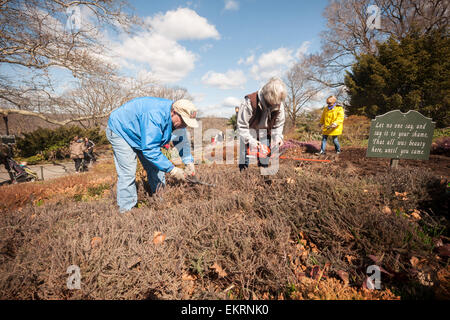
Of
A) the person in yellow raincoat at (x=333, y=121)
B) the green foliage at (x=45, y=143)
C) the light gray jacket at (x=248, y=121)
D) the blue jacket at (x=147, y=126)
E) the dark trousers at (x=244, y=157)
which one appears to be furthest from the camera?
the green foliage at (x=45, y=143)

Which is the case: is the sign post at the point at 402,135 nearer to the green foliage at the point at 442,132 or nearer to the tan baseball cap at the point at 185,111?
the tan baseball cap at the point at 185,111

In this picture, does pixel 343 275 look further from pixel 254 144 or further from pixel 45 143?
pixel 45 143

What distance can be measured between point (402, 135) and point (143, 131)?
4.97 m

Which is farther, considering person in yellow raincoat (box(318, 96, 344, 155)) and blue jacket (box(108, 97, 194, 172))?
person in yellow raincoat (box(318, 96, 344, 155))

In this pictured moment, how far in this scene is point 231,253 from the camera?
167cm

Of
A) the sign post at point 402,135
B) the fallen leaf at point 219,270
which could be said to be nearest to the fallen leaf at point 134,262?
the fallen leaf at point 219,270

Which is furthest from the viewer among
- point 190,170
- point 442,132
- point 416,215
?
point 442,132

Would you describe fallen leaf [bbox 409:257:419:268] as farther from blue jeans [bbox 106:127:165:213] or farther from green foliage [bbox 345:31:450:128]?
green foliage [bbox 345:31:450:128]

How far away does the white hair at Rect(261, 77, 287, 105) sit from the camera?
2732 mm

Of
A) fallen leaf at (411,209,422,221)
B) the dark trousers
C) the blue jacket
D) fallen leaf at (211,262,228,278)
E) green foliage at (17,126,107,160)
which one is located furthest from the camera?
green foliage at (17,126,107,160)

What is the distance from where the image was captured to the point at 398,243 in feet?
4.98

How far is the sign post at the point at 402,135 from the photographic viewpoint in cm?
382

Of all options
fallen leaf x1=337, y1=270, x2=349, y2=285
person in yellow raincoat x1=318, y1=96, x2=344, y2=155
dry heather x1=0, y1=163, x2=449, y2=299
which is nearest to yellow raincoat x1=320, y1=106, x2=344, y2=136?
person in yellow raincoat x1=318, y1=96, x2=344, y2=155

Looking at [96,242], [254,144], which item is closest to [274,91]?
[254,144]
